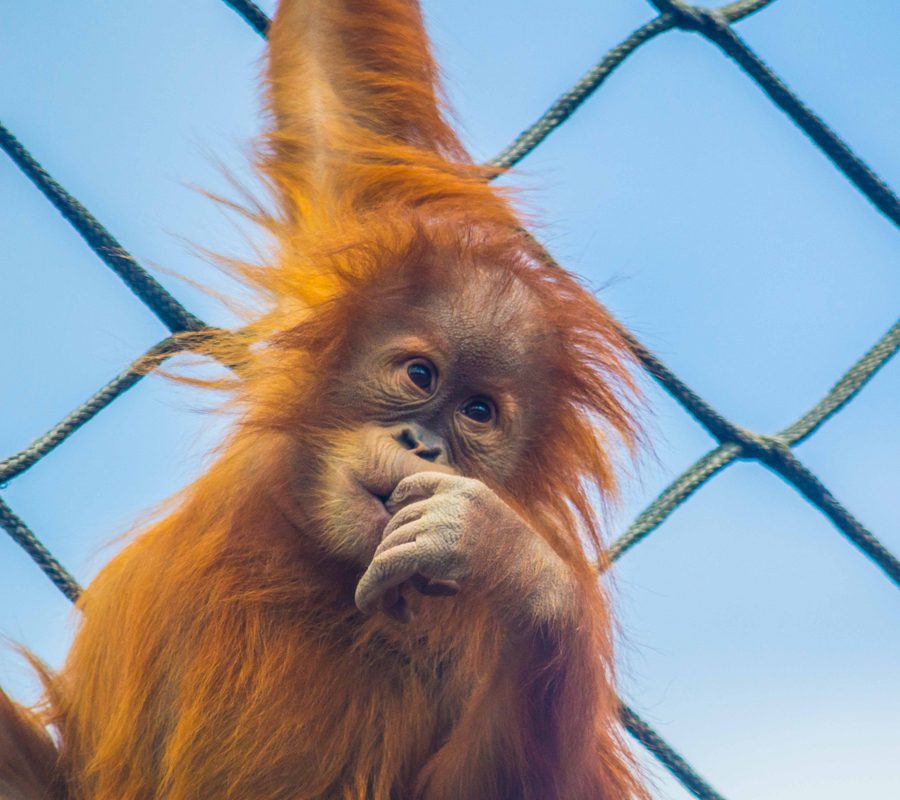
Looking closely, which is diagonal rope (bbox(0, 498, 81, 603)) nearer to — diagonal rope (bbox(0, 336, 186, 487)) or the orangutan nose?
diagonal rope (bbox(0, 336, 186, 487))

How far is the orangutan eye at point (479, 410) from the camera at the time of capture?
199 cm

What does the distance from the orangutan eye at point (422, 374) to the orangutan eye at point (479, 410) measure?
0.06 metres

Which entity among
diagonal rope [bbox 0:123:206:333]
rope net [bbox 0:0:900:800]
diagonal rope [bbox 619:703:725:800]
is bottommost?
diagonal rope [bbox 619:703:725:800]

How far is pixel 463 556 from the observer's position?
1655 millimetres

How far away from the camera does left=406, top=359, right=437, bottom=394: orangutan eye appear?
1956 millimetres

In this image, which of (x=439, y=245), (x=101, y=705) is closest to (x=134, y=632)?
(x=101, y=705)

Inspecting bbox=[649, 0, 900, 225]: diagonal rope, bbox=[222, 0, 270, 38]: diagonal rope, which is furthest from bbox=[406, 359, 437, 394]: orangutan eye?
bbox=[649, 0, 900, 225]: diagonal rope

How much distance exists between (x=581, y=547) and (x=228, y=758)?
631 millimetres

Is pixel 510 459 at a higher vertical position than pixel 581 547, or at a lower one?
higher

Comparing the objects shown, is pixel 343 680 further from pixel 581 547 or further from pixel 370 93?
pixel 370 93

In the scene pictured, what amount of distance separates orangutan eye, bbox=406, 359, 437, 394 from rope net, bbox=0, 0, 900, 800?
49cm

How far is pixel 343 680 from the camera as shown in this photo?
193 centimetres

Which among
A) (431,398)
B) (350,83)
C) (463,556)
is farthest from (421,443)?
(350,83)

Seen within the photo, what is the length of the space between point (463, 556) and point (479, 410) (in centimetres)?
39
